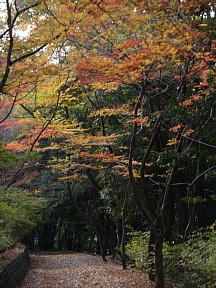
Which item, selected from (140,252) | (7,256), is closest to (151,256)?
(140,252)

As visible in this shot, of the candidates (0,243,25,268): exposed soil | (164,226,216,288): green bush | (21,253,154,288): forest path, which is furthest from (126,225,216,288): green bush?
(0,243,25,268): exposed soil

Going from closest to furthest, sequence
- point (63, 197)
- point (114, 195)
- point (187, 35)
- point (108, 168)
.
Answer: point (187, 35), point (108, 168), point (114, 195), point (63, 197)

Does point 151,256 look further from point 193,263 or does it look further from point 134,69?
point 134,69

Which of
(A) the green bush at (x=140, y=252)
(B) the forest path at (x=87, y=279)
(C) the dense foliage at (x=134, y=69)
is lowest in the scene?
(B) the forest path at (x=87, y=279)

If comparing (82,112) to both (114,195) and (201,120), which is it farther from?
(201,120)

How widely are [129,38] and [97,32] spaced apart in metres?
0.64

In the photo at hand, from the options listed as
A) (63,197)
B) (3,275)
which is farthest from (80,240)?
(3,275)

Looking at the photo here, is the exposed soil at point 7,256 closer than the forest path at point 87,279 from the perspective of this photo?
Yes

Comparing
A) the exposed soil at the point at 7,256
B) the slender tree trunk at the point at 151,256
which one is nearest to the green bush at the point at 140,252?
the slender tree trunk at the point at 151,256

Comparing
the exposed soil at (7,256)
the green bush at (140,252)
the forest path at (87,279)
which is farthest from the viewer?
the green bush at (140,252)

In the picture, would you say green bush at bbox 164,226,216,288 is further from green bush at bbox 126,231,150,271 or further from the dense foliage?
green bush at bbox 126,231,150,271

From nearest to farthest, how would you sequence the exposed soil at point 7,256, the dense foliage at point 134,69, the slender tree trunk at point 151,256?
the dense foliage at point 134,69 → the exposed soil at point 7,256 → the slender tree trunk at point 151,256

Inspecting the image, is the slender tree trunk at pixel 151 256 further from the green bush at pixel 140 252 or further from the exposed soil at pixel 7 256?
the exposed soil at pixel 7 256

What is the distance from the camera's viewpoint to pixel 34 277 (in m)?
10.0
